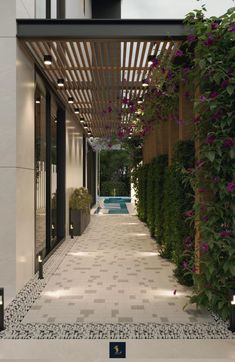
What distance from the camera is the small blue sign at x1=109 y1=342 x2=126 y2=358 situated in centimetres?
351

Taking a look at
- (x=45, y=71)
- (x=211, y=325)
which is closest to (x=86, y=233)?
(x=45, y=71)

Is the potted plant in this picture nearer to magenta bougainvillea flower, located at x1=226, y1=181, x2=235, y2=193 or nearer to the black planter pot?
the black planter pot

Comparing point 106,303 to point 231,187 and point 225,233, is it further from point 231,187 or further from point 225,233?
point 231,187

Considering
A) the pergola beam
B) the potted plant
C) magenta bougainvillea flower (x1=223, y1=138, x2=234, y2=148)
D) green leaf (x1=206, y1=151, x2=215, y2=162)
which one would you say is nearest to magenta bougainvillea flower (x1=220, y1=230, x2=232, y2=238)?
green leaf (x1=206, y1=151, x2=215, y2=162)

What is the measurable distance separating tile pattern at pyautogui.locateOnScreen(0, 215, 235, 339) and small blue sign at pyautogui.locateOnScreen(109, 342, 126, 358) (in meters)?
0.24

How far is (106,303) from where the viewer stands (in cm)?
497

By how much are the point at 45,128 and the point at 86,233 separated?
4514mm

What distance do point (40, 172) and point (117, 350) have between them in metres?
4.68

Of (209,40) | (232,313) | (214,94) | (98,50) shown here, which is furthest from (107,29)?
(232,313)

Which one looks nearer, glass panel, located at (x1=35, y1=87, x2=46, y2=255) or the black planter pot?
glass panel, located at (x1=35, y1=87, x2=46, y2=255)

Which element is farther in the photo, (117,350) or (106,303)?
(106,303)

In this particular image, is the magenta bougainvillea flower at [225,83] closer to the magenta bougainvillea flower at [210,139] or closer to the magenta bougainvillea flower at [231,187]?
the magenta bougainvillea flower at [210,139]

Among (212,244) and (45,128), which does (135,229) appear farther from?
(212,244)

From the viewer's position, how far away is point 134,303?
16.4 ft
